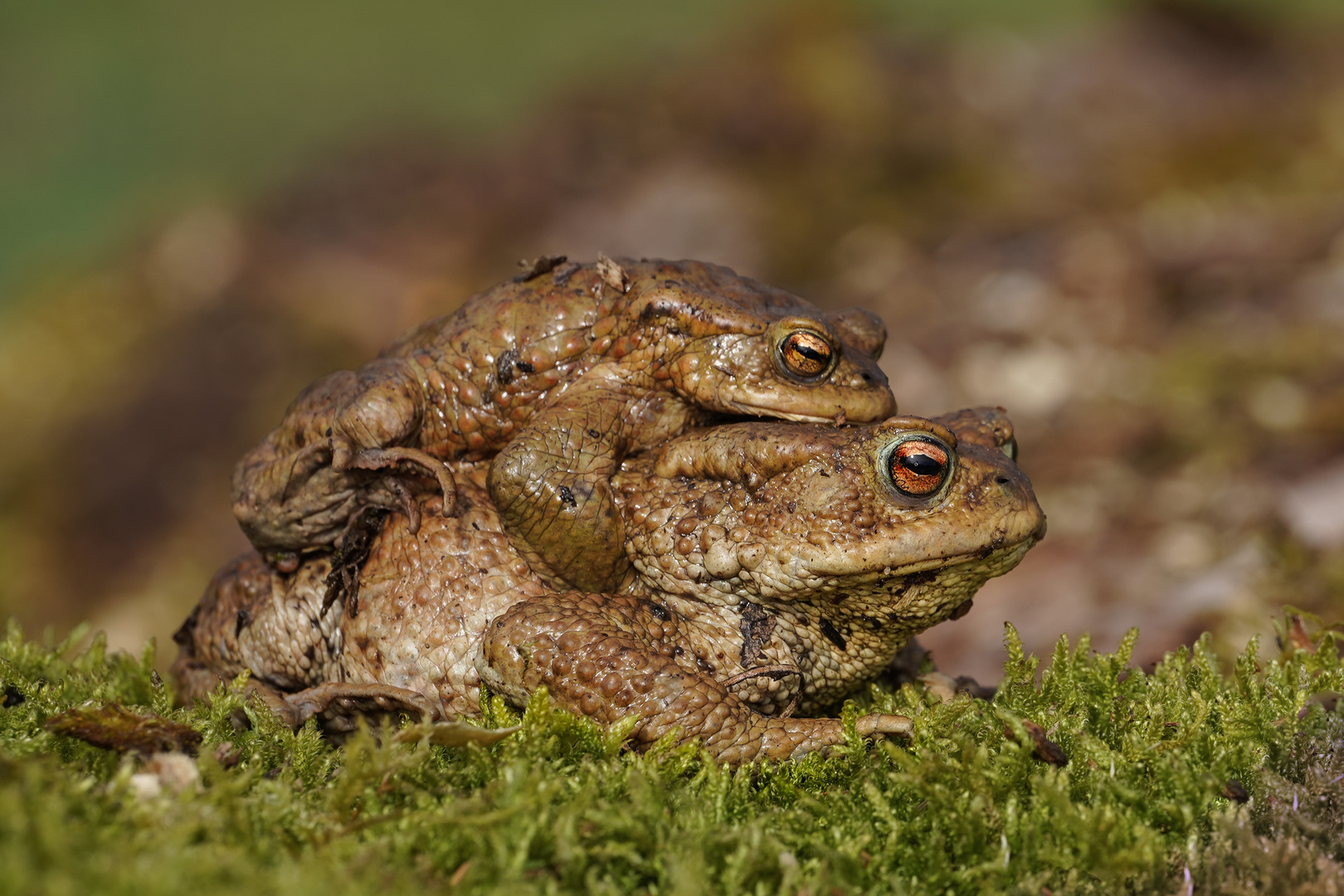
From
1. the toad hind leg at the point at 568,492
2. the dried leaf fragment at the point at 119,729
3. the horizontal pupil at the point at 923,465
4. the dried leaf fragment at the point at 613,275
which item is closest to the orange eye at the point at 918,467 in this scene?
the horizontal pupil at the point at 923,465

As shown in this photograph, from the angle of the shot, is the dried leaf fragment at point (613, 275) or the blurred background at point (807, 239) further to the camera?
the blurred background at point (807, 239)

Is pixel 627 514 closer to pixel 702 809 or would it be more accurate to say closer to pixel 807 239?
pixel 702 809

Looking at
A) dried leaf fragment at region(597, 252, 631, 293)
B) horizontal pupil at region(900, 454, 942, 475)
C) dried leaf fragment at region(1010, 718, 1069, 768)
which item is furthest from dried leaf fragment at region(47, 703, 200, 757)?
dried leaf fragment at region(1010, 718, 1069, 768)

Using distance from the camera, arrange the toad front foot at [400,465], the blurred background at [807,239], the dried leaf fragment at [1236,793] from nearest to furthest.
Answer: the dried leaf fragment at [1236,793], the toad front foot at [400,465], the blurred background at [807,239]

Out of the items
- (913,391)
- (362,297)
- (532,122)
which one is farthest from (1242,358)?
(532,122)

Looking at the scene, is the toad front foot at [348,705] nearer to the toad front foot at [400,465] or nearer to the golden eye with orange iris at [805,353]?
the toad front foot at [400,465]

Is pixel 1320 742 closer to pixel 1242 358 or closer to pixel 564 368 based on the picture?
pixel 564 368

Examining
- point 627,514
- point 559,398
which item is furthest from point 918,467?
point 559,398
